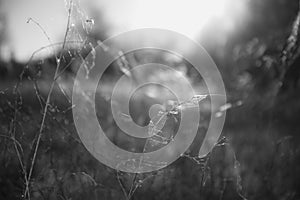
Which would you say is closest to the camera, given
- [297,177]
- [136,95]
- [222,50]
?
[297,177]

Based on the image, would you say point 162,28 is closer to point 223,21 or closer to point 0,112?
point 0,112

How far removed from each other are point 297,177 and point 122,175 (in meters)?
1.23

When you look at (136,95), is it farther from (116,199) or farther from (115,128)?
(116,199)

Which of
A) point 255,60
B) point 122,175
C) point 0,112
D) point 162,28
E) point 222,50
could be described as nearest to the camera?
point 122,175

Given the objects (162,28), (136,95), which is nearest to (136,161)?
(162,28)

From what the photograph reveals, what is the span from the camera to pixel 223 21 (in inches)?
389

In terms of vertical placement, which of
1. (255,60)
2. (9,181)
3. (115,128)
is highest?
(255,60)

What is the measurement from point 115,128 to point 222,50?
6.62 m

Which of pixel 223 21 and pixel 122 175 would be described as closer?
pixel 122 175

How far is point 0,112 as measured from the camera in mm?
2090

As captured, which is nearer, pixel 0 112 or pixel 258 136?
pixel 0 112

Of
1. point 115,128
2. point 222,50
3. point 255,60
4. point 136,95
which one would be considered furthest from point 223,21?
point 115,128

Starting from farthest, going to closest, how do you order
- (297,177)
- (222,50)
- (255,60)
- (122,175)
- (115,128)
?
(222,50)
(255,60)
(115,128)
(297,177)
(122,175)

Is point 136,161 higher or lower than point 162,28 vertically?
lower
